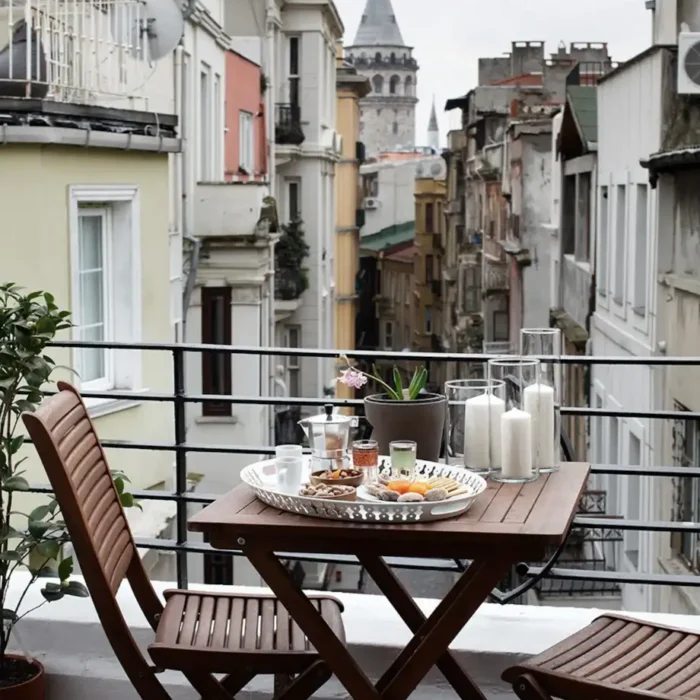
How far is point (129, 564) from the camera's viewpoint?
362 centimetres

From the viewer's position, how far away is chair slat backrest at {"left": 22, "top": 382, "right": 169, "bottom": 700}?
10.3ft

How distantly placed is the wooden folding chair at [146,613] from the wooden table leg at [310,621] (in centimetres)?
17

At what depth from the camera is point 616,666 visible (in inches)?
128

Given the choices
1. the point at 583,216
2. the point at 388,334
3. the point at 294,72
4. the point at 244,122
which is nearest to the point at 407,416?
the point at 583,216

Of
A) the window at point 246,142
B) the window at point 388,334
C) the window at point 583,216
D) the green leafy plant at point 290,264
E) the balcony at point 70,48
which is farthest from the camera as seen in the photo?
the window at point 388,334

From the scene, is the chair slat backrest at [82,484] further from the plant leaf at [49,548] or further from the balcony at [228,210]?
the balcony at [228,210]

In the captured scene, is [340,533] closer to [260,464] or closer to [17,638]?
[260,464]

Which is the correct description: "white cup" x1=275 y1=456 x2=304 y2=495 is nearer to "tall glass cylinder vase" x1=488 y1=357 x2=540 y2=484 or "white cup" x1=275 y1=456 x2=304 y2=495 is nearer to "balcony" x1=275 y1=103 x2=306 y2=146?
"tall glass cylinder vase" x1=488 y1=357 x2=540 y2=484

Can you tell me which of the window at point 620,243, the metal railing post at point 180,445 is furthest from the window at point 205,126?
the metal railing post at point 180,445

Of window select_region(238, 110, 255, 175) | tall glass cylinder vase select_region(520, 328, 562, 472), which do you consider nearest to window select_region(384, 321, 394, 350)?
window select_region(238, 110, 255, 175)

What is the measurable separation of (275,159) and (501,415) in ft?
88.0

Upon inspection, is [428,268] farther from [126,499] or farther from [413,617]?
[413,617]

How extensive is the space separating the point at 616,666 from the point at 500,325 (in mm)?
36172

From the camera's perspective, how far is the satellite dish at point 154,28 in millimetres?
12516
